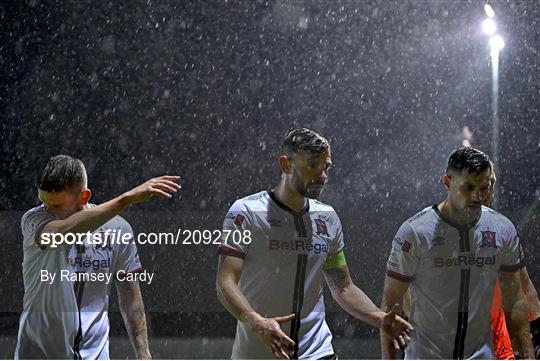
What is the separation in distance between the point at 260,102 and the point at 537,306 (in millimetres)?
1914

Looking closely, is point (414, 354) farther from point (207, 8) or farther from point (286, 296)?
point (207, 8)

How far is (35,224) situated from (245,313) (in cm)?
86

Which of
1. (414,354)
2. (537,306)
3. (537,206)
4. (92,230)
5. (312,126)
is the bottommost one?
(414,354)

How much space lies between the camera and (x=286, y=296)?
275 cm

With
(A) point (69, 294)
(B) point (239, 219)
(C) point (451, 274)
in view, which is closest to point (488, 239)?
(C) point (451, 274)

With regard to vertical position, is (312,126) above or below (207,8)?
below

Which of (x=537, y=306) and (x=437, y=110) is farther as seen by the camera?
(x=437, y=110)

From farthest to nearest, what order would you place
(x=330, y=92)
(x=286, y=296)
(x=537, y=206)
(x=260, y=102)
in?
(x=330, y=92), (x=260, y=102), (x=537, y=206), (x=286, y=296)

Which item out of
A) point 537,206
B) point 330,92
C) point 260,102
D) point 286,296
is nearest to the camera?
point 286,296

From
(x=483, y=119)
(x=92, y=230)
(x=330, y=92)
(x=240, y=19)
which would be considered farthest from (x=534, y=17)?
(x=92, y=230)

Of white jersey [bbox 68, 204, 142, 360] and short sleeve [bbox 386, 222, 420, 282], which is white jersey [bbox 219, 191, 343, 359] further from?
white jersey [bbox 68, 204, 142, 360]

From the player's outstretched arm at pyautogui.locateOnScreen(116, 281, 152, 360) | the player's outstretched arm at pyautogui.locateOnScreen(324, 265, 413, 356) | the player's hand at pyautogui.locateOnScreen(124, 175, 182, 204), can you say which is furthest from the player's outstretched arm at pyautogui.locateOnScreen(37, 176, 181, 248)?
the player's outstretched arm at pyautogui.locateOnScreen(324, 265, 413, 356)

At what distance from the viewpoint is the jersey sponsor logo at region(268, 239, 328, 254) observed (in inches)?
111

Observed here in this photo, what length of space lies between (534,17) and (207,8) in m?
1.84
